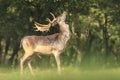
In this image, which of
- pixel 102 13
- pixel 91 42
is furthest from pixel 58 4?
pixel 91 42

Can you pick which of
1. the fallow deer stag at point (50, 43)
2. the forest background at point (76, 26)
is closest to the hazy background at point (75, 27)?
the forest background at point (76, 26)

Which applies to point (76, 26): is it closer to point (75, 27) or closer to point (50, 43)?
point (75, 27)

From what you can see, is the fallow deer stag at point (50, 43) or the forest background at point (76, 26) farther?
the forest background at point (76, 26)

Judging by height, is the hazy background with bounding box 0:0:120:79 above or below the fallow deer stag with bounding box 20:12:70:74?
below

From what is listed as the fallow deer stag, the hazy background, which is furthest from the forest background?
the fallow deer stag

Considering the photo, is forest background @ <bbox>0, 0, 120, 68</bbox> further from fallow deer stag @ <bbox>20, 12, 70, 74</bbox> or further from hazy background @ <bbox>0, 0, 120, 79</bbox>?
fallow deer stag @ <bbox>20, 12, 70, 74</bbox>

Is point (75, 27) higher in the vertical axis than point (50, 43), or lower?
lower

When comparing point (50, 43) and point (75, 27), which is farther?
point (75, 27)

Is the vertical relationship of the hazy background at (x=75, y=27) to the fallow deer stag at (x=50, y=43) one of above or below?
below

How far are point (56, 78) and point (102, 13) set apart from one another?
1106cm

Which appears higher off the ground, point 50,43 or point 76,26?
point 50,43

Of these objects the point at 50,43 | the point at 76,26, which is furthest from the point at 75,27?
the point at 50,43

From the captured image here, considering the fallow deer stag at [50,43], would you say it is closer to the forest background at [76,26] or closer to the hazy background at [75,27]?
the hazy background at [75,27]

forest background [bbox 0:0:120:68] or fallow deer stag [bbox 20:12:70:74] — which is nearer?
fallow deer stag [bbox 20:12:70:74]
